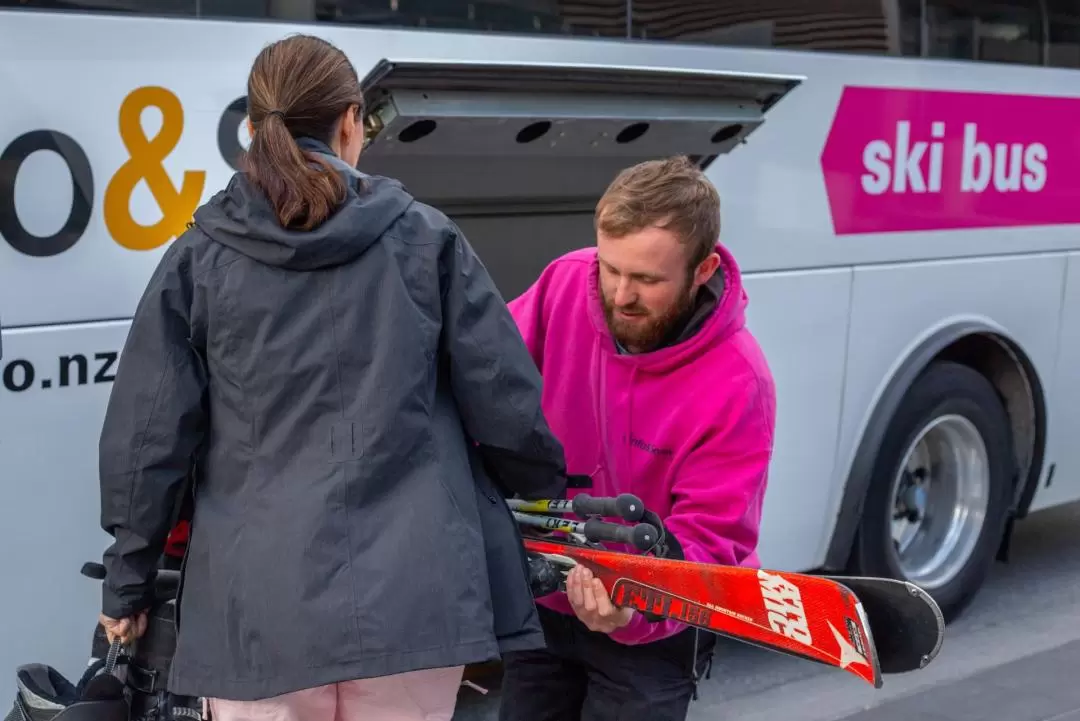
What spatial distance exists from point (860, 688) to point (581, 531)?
282cm

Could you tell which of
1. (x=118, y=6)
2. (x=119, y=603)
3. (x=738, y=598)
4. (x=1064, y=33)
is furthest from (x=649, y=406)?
(x=1064, y=33)

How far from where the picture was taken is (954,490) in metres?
5.82

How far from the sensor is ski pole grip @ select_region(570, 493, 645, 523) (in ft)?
7.65

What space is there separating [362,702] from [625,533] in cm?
51

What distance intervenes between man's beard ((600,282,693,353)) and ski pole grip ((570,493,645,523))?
33 centimetres

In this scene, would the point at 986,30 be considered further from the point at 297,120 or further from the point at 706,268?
the point at 297,120

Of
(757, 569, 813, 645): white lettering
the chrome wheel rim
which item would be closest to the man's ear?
(757, 569, 813, 645): white lettering

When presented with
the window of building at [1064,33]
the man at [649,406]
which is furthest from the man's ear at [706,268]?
the window of building at [1064,33]

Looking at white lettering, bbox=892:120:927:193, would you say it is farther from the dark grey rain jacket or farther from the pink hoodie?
the dark grey rain jacket

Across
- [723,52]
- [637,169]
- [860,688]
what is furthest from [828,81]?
[637,169]

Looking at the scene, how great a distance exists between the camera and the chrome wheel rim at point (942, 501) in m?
5.70

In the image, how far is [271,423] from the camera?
2.13 meters

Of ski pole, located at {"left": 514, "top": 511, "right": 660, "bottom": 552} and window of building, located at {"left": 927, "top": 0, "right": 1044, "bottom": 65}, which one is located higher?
window of building, located at {"left": 927, "top": 0, "right": 1044, "bottom": 65}

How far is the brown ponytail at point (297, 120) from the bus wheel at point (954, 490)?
12.3 ft
